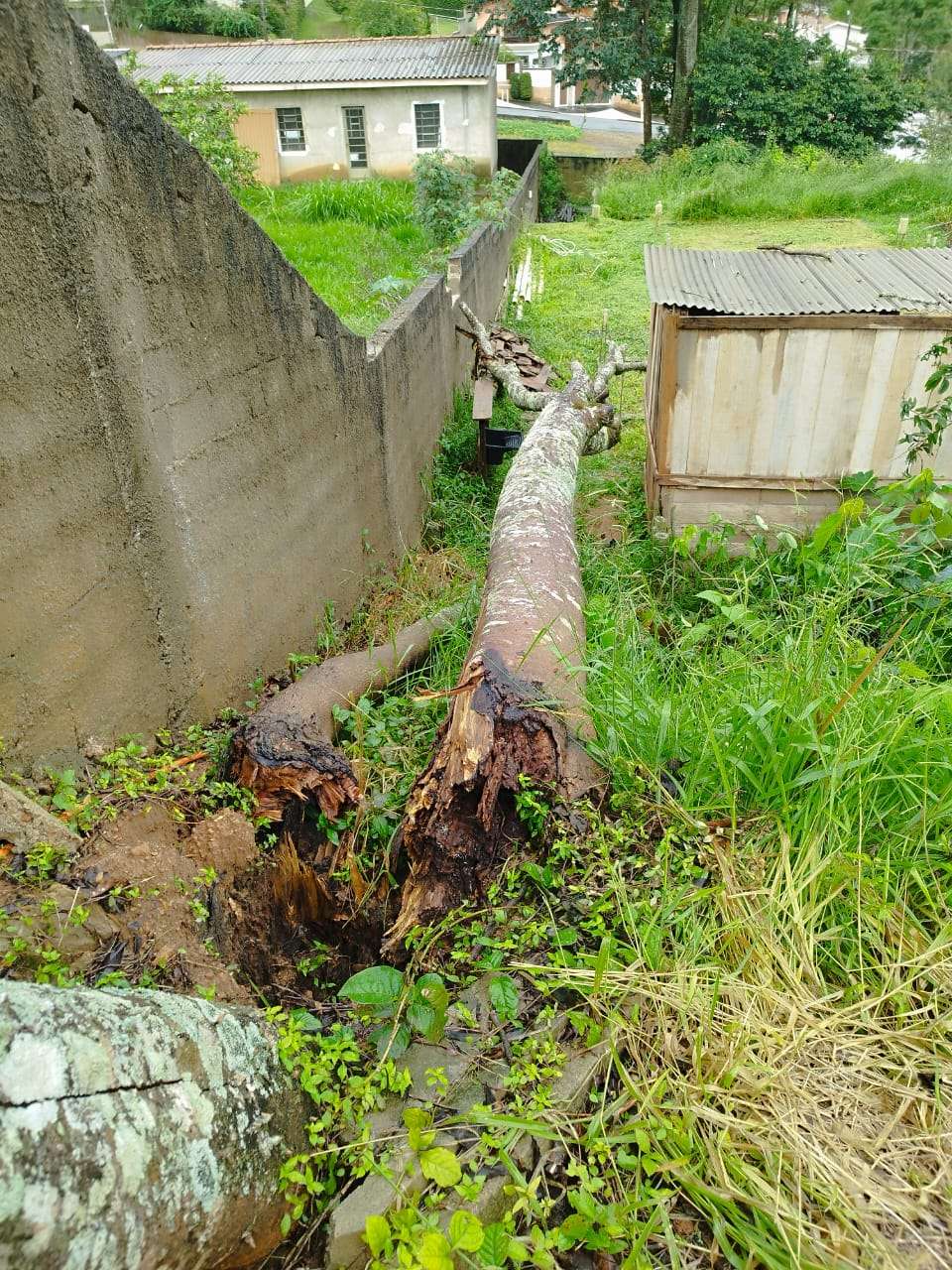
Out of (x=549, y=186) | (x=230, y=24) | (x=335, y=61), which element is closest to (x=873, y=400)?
(x=549, y=186)

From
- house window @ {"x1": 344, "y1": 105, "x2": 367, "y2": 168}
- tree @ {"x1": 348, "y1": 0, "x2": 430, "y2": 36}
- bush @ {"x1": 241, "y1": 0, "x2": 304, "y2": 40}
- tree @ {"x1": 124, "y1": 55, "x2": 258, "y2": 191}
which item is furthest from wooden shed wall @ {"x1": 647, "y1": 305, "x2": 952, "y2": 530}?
tree @ {"x1": 348, "y1": 0, "x2": 430, "y2": 36}

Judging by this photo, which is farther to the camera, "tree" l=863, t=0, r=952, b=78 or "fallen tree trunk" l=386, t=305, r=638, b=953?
"tree" l=863, t=0, r=952, b=78

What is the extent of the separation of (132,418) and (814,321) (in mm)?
3986

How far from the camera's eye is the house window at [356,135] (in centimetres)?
1991

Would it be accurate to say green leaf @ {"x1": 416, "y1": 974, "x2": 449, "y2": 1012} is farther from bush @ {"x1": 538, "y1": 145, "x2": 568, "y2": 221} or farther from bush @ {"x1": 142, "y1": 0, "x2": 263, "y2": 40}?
bush @ {"x1": 142, "y1": 0, "x2": 263, "y2": 40}

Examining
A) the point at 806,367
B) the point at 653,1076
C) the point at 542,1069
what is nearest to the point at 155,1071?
the point at 542,1069

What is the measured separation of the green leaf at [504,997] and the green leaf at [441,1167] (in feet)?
1.21

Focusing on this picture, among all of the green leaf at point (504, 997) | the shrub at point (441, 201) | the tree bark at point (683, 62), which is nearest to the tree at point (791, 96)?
the tree bark at point (683, 62)

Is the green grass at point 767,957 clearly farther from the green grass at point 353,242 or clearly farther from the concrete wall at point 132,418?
the green grass at point 353,242

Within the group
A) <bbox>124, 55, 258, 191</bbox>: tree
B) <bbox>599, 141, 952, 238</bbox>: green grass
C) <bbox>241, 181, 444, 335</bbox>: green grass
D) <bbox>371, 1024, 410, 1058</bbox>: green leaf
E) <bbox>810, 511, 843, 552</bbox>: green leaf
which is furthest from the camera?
<bbox>599, 141, 952, 238</bbox>: green grass

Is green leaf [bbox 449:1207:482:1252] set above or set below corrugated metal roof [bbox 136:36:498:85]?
below

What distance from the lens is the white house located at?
19.4m

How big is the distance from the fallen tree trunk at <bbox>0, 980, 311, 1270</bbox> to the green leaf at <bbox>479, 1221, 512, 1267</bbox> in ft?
1.21

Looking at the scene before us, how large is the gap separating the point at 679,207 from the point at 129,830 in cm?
1833
